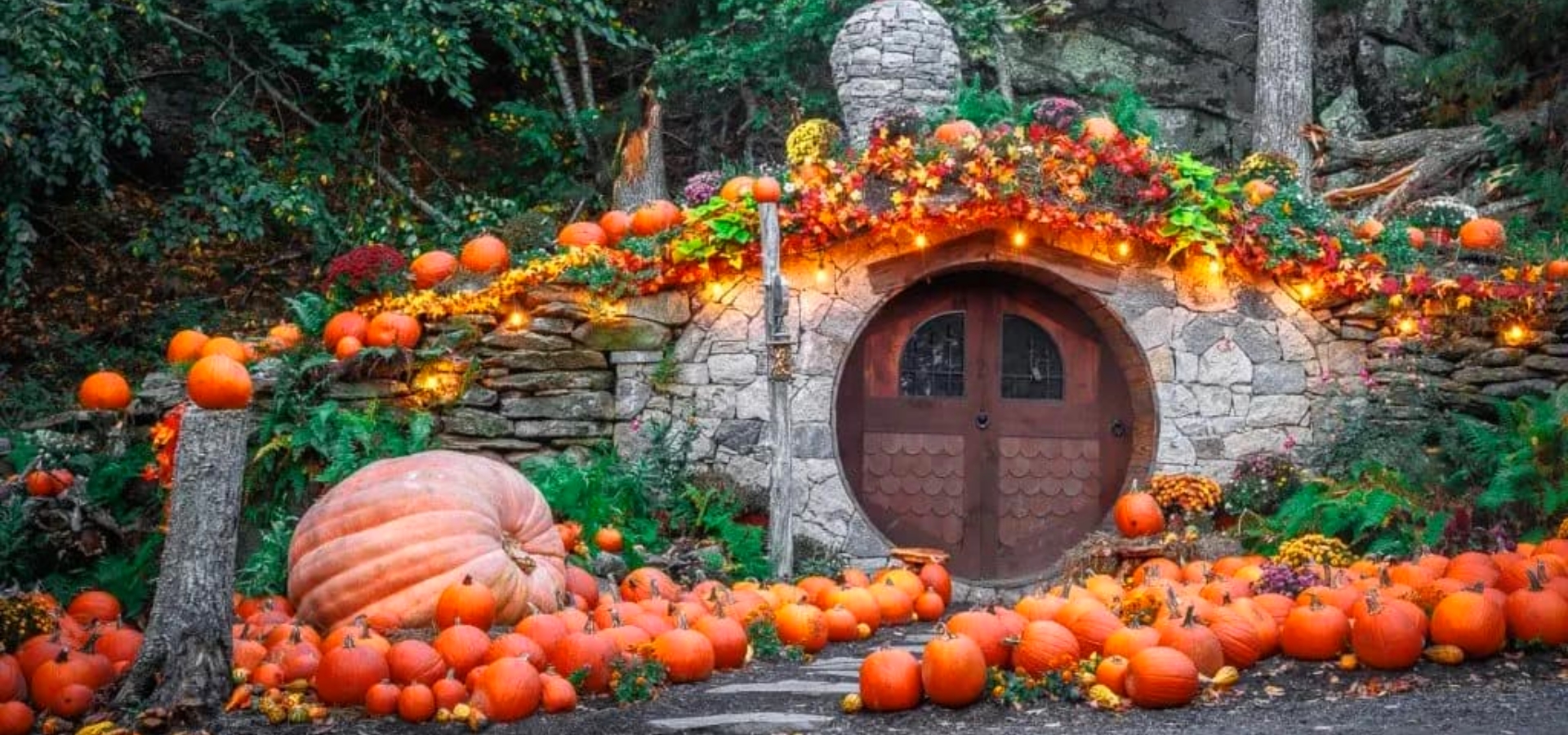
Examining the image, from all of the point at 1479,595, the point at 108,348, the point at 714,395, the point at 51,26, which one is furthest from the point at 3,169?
the point at 1479,595

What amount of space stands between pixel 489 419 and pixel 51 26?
3.76 metres

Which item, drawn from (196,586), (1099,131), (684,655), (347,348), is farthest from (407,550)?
(1099,131)

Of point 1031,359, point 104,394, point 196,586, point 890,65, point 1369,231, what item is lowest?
point 196,586

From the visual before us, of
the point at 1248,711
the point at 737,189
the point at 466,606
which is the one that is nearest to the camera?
the point at 1248,711

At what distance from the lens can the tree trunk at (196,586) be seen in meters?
5.32

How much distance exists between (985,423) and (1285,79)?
4904 mm

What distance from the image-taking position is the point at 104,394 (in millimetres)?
8719

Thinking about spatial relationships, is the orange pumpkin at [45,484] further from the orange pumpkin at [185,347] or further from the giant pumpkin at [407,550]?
the giant pumpkin at [407,550]

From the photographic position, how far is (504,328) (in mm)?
9070

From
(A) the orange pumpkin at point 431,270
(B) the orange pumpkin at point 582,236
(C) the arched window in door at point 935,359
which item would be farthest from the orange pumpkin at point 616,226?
(C) the arched window in door at point 935,359

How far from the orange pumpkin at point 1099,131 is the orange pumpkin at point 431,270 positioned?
4129mm

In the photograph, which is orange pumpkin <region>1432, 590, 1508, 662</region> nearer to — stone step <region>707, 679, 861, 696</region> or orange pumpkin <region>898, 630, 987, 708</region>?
orange pumpkin <region>898, 630, 987, 708</region>

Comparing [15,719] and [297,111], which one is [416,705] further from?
[297,111]

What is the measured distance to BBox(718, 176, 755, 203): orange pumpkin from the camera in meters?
9.16
